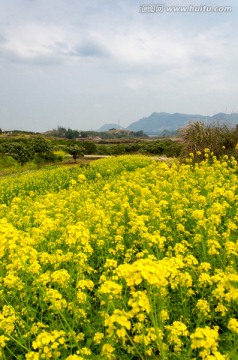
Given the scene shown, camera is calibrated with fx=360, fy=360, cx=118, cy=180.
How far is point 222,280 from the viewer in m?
2.86

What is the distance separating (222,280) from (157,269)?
3.39 ft

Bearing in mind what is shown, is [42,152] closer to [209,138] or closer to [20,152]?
[20,152]

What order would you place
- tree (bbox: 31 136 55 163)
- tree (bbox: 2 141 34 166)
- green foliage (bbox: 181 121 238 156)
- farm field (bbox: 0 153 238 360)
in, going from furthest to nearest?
tree (bbox: 31 136 55 163) → tree (bbox: 2 141 34 166) → green foliage (bbox: 181 121 238 156) → farm field (bbox: 0 153 238 360)

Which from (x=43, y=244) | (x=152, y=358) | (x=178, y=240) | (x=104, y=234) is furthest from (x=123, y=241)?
(x=152, y=358)

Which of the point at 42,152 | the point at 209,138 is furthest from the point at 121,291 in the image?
the point at 42,152

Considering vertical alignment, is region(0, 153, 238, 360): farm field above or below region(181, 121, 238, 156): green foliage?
→ below

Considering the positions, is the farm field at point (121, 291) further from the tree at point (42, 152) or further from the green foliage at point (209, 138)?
the tree at point (42, 152)

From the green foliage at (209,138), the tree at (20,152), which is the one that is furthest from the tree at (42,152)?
the green foliage at (209,138)

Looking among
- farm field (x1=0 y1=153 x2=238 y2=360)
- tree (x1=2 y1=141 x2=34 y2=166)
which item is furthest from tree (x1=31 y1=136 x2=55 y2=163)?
farm field (x1=0 y1=153 x2=238 y2=360)

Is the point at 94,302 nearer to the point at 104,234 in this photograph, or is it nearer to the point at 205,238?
the point at 104,234

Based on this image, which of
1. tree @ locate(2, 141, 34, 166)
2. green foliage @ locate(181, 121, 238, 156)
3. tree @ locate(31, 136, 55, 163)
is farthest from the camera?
tree @ locate(31, 136, 55, 163)

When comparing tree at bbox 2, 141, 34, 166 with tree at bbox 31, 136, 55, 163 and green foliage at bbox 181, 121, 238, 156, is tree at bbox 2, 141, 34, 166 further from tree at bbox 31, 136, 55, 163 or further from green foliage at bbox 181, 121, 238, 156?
green foliage at bbox 181, 121, 238, 156

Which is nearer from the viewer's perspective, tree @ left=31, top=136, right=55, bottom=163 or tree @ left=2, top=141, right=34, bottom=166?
tree @ left=2, top=141, right=34, bottom=166

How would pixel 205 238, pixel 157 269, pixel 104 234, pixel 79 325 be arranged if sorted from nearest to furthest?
pixel 157 269 < pixel 79 325 < pixel 205 238 < pixel 104 234
